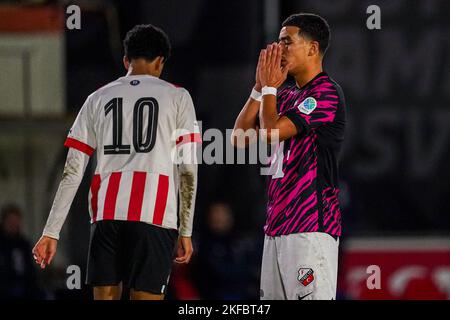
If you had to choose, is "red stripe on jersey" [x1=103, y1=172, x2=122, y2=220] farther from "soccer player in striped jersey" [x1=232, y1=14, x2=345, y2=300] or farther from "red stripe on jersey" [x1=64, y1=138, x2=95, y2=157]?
"soccer player in striped jersey" [x1=232, y1=14, x2=345, y2=300]

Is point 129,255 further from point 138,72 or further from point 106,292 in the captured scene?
point 138,72

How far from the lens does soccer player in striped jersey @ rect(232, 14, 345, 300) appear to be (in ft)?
17.0

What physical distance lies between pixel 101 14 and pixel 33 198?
186 cm

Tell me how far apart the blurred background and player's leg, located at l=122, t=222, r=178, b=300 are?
12.6 feet

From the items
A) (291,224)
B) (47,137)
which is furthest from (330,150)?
(47,137)

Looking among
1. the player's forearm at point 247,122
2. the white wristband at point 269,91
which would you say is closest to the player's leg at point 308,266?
the player's forearm at point 247,122

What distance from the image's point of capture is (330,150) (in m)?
5.33

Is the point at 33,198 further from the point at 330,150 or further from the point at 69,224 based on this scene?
the point at 330,150

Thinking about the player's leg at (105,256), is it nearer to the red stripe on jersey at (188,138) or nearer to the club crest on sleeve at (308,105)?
the red stripe on jersey at (188,138)

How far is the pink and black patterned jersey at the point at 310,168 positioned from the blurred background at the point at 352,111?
12.6ft

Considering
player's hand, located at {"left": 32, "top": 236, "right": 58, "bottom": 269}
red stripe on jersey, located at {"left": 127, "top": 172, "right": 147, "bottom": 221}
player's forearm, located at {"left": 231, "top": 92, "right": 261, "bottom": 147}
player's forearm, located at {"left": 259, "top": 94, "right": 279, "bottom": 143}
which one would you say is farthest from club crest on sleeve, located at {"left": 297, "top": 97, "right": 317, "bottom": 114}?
player's hand, located at {"left": 32, "top": 236, "right": 58, "bottom": 269}

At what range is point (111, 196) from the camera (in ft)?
17.3

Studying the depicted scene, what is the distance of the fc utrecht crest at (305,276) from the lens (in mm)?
5164

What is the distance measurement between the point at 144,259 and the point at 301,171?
86cm
